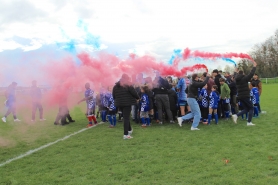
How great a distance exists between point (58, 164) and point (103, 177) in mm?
1534

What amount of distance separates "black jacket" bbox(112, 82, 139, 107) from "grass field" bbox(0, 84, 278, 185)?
1167mm

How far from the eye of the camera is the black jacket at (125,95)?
8680 millimetres

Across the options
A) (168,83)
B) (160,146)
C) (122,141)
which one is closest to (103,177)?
(160,146)

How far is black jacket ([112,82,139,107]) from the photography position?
8.68 metres

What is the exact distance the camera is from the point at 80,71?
9555 mm

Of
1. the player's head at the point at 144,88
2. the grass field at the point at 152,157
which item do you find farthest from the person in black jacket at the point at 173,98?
the grass field at the point at 152,157

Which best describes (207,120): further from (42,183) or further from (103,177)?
(42,183)

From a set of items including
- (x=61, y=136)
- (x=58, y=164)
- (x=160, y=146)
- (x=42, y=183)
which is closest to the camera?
(x=42, y=183)

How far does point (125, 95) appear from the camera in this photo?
8.71m

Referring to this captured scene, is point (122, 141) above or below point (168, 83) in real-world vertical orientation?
below

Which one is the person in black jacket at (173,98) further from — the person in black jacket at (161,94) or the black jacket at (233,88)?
the black jacket at (233,88)

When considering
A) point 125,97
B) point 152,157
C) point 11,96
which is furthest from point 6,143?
point 152,157

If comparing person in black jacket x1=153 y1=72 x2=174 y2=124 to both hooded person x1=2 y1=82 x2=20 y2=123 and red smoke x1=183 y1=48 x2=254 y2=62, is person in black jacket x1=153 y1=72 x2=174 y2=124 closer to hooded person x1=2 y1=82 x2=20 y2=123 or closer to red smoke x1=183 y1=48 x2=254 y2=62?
red smoke x1=183 y1=48 x2=254 y2=62

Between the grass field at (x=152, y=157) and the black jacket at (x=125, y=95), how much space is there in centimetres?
117
